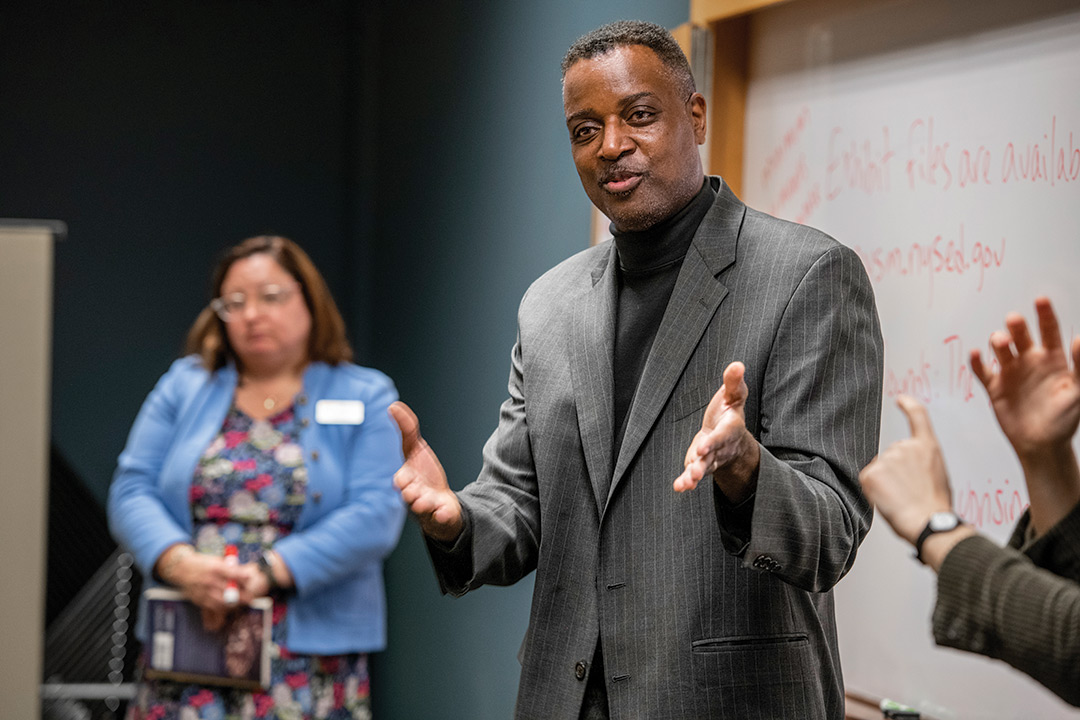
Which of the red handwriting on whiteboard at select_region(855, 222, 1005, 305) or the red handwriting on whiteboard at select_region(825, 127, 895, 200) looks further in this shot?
the red handwriting on whiteboard at select_region(825, 127, 895, 200)

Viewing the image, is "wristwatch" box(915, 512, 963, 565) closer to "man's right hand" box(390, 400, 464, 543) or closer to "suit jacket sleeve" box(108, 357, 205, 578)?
"man's right hand" box(390, 400, 464, 543)

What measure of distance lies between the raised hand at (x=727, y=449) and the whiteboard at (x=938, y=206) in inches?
29.4

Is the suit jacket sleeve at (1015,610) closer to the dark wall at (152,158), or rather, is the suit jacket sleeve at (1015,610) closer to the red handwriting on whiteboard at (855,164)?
the red handwriting on whiteboard at (855,164)

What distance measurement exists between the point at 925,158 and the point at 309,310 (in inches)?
67.4

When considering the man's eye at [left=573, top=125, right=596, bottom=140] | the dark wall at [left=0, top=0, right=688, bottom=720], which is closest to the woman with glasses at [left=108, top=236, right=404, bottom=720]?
the dark wall at [left=0, top=0, right=688, bottom=720]

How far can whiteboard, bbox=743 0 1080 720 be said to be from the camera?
1.75m

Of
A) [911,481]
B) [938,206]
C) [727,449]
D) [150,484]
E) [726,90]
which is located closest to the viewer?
[911,481]

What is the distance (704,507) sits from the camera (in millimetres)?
1448

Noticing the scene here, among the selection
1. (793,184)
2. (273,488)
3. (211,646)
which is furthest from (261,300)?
(793,184)

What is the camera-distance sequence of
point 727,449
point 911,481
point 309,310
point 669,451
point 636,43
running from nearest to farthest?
point 911,481
point 727,449
point 669,451
point 636,43
point 309,310

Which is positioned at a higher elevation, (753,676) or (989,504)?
(989,504)

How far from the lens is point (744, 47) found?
7.98 ft

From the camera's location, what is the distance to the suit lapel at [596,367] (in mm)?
1539

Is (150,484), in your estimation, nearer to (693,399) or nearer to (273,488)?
(273,488)
